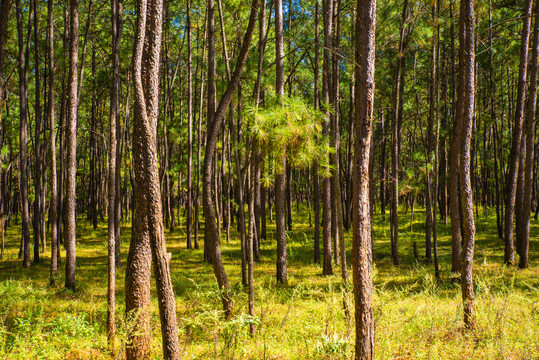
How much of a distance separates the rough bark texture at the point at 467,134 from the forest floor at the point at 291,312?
368 millimetres

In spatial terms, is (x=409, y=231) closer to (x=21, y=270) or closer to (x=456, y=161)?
(x=456, y=161)

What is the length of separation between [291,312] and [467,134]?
528 cm

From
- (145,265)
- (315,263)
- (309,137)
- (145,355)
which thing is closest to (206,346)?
(145,355)

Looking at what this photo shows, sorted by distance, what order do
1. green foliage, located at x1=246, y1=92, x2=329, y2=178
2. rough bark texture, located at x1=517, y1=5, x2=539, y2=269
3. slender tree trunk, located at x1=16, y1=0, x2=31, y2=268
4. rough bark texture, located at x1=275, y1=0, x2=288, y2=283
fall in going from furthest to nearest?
slender tree trunk, located at x1=16, y1=0, x2=31, y2=268 < rough bark texture, located at x1=517, y1=5, x2=539, y2=269 < rough bark texture, located at x1=275, y1=0, x2=288, y2=283 < green foliage, located at x1=246, y1=92, x2=329, y2=178

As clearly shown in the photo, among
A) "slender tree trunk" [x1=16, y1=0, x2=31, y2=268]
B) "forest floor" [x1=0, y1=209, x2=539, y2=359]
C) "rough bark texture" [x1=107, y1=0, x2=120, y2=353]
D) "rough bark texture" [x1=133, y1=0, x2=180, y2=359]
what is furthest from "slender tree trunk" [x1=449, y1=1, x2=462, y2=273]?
"slender tree trunk" [x1=16, y1=0, x2=31, y2=268]

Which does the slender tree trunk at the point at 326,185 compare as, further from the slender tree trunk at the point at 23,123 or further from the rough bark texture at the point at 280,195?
the slender tree trunk at the point at 23,123

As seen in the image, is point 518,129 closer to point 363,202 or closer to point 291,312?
point 291,312

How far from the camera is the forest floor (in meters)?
5.54

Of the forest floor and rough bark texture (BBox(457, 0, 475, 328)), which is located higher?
rough bark texture (BBox(457, 0, 475, 328))

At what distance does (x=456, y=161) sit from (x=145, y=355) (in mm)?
7057

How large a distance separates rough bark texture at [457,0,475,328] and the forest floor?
368mm

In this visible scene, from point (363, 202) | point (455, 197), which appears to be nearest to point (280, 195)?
point (455, 197)

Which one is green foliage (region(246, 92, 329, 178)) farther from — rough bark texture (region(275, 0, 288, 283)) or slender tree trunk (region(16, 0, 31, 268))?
slender tree trunk (region(16, 0, 31, 268))

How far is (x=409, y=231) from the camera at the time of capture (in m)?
21.2
